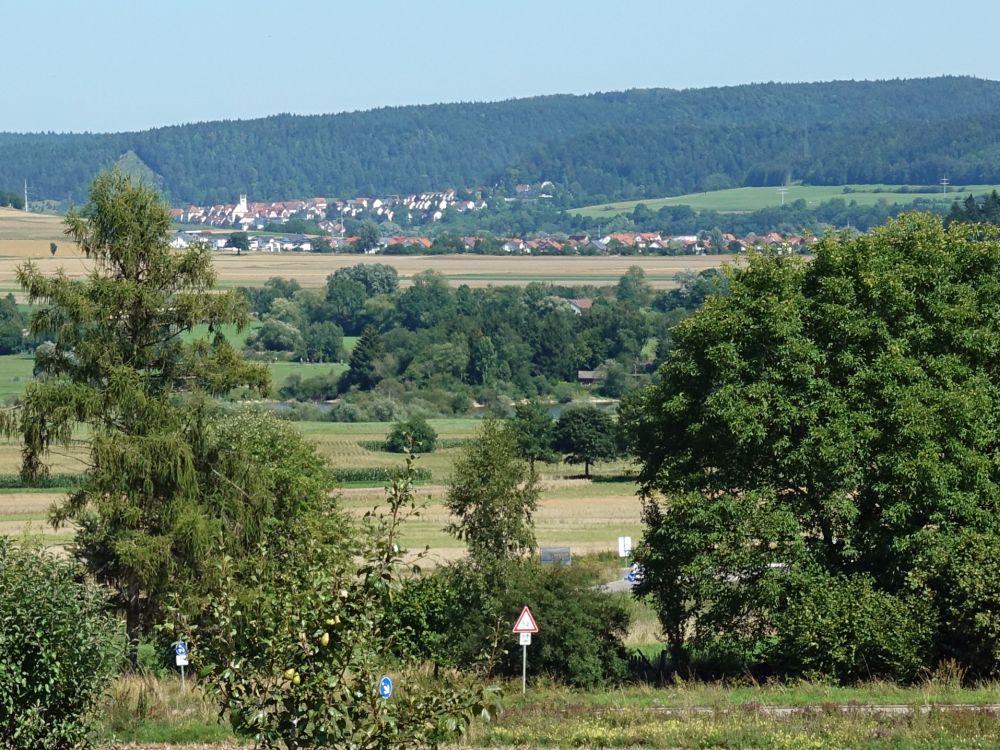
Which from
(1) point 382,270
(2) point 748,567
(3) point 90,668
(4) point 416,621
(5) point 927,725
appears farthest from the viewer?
(1) point 382,270

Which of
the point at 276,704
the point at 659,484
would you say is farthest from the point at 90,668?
the point at 659,484

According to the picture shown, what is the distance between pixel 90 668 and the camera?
52.1 feet

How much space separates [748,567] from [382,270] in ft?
514

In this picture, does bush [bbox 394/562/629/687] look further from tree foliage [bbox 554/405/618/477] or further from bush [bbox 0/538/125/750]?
tree foliage [bbox 554/405/618/477]

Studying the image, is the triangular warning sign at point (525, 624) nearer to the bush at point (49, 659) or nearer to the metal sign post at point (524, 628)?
the metal sign post at point (524, 628)

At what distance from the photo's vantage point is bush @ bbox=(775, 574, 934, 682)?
24031mm

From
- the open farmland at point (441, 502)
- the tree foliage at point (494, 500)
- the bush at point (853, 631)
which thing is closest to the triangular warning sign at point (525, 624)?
the bush at point (853, 631)

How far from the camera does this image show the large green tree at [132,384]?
24.9m

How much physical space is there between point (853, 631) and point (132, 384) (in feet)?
37.4

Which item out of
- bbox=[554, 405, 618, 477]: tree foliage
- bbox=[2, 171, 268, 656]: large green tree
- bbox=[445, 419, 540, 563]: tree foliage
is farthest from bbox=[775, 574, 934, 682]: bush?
bbox=[554, 405, 618, 477]: tree foliage

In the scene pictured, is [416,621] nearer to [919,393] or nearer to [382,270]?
[919,393]

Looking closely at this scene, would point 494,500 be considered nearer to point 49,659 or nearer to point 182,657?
point 182,657

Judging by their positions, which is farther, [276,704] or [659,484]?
[659,484]

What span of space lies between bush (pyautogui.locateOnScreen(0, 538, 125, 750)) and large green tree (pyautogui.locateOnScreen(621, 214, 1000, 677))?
468 inches
